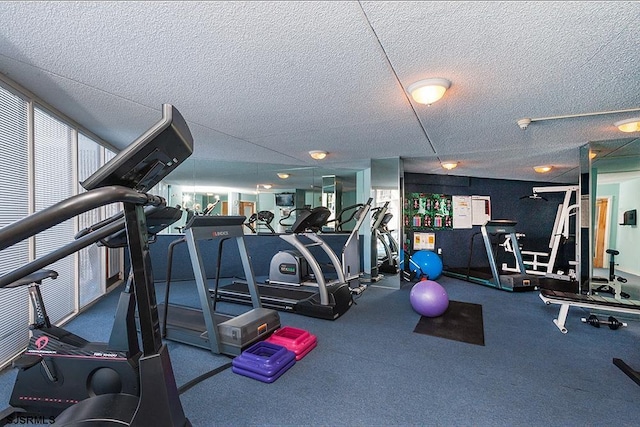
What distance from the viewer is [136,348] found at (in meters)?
1.80

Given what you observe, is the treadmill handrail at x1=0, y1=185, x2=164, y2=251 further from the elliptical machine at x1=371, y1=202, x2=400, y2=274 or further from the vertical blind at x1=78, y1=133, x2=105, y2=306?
the elliptical machine at x1=371, y1=202, x2=400, y2=274

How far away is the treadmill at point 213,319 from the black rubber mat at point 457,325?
5.59 ft

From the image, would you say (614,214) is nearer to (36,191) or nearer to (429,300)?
(429,300)

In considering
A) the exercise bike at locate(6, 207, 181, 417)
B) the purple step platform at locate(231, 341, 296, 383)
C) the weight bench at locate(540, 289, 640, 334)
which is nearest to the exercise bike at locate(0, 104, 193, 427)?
the exercise bike at locate(6, 207, 181, 417)

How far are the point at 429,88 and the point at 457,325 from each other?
2.60 metres

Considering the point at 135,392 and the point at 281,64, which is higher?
the point at 281,64

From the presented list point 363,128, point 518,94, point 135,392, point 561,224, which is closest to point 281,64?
point 363,128

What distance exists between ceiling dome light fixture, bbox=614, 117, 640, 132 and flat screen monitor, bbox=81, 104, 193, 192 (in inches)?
174

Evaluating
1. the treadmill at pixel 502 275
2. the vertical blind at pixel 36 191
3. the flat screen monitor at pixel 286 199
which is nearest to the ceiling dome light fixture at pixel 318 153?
the flat screen monitor at pixel 286 199

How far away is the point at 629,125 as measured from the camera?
10.5 feet

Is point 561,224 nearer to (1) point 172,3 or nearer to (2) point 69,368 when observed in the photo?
(1) point 172,3

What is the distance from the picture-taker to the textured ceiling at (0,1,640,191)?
1.55 meters

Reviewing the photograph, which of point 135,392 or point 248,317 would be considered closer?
point 135,392

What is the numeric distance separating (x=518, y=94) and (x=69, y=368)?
3.90 meters
